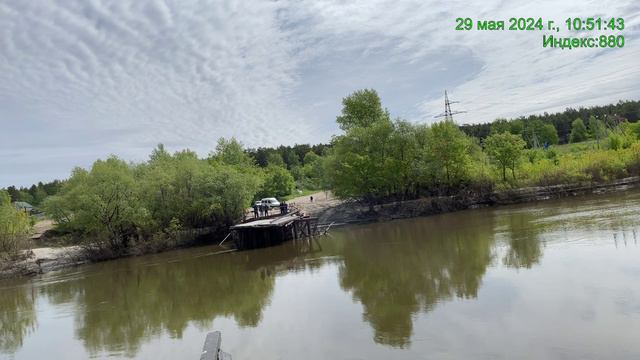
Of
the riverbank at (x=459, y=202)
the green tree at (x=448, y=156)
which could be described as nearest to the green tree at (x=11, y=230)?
the riverbank at (x=459, y=202)

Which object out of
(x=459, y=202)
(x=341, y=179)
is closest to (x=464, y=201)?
(x=459, y=202)

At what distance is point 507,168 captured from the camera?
52.9 m

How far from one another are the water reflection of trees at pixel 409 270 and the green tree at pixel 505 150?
17.8 m

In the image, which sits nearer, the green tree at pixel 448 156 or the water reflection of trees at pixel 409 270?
the water reflection of trees at pixel 409 270

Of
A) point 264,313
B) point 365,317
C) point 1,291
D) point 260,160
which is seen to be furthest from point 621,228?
→ point 260,160

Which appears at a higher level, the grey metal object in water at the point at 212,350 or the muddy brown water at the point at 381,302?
the grey metal object in water at the point at 212,350

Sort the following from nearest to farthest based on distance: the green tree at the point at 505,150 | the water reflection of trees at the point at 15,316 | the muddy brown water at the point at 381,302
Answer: the muddy brown water at the point at 381,302
the water reflection of trees at the point at 15,316
the green tree at the point at 505,150

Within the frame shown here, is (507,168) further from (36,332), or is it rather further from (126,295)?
(36,332)

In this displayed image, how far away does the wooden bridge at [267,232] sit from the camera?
118 feet

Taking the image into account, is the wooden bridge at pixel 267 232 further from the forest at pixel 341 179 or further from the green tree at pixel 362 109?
the green tree at pixel 362 109

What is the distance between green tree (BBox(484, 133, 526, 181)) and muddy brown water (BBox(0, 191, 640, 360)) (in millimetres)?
18950

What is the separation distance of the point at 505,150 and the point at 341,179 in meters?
17.2

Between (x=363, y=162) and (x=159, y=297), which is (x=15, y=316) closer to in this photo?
(x=159, y=297)

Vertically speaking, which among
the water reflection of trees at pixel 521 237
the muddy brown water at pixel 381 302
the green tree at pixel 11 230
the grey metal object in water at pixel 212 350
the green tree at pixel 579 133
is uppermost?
the green tree at pixel 579 133
